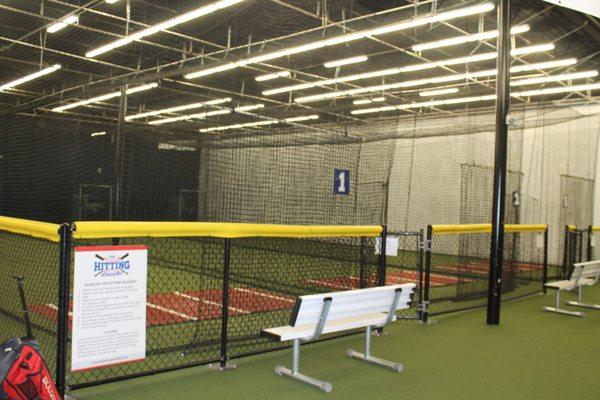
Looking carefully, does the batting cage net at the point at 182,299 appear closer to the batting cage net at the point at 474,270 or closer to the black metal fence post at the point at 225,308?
the black metal fence post at the point at 225,308

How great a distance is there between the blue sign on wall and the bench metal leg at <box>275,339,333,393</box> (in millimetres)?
2068

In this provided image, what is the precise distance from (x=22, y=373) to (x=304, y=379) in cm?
207

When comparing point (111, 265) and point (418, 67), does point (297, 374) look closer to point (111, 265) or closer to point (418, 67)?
point (111, 265)

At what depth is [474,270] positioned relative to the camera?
11.1 m

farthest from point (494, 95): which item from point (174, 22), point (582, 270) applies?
point (174, 22)

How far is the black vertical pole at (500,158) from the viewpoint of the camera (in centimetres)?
640

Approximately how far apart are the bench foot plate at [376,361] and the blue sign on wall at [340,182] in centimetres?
173

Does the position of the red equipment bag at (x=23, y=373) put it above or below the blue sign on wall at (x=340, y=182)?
below

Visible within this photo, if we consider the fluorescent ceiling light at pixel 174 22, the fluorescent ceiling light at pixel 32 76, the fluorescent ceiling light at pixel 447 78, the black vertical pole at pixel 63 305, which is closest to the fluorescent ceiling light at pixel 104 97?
the fluorescent ceiling light at pixel 32 76

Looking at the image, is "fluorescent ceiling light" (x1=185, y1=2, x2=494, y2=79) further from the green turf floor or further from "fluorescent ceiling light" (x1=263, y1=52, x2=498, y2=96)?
the green turf floor

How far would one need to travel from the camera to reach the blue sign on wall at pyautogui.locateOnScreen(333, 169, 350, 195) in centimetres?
575

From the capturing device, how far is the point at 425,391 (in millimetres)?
4020

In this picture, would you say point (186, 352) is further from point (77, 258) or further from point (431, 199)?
point (431, 199)

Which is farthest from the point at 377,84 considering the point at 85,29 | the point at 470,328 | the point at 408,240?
the point at 470,328
